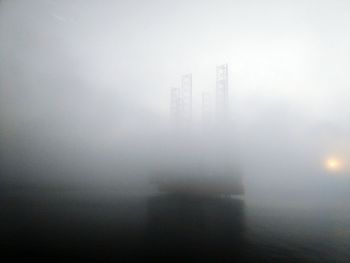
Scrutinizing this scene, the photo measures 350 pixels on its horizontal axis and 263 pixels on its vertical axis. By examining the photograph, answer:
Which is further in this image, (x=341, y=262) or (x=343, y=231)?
(x=343, y=231)

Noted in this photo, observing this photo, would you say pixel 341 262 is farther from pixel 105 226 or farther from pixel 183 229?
pixel 105 226

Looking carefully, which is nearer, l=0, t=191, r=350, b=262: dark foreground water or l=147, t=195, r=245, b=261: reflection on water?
l=0, t=191, r=350, b=262: dark foreground water

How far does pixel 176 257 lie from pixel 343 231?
1131 inches

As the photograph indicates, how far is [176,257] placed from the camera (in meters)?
20.2

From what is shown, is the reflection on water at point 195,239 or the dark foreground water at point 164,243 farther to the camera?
the reflection on water at point 195,239

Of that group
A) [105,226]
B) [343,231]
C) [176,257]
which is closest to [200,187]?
[343,231]

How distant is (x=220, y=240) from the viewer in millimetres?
27141

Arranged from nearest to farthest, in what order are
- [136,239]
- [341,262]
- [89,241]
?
[341,262]
[89,241]
[136,239]

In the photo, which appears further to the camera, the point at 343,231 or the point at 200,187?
the point at 200,187

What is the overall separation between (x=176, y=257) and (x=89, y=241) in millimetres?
8543

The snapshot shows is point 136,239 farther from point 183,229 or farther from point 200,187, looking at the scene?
point 200,187

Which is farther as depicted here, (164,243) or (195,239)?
(195,239)

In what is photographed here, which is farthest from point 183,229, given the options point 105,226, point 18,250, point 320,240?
point 18,250

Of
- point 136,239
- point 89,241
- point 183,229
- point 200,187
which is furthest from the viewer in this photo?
point 200,187
